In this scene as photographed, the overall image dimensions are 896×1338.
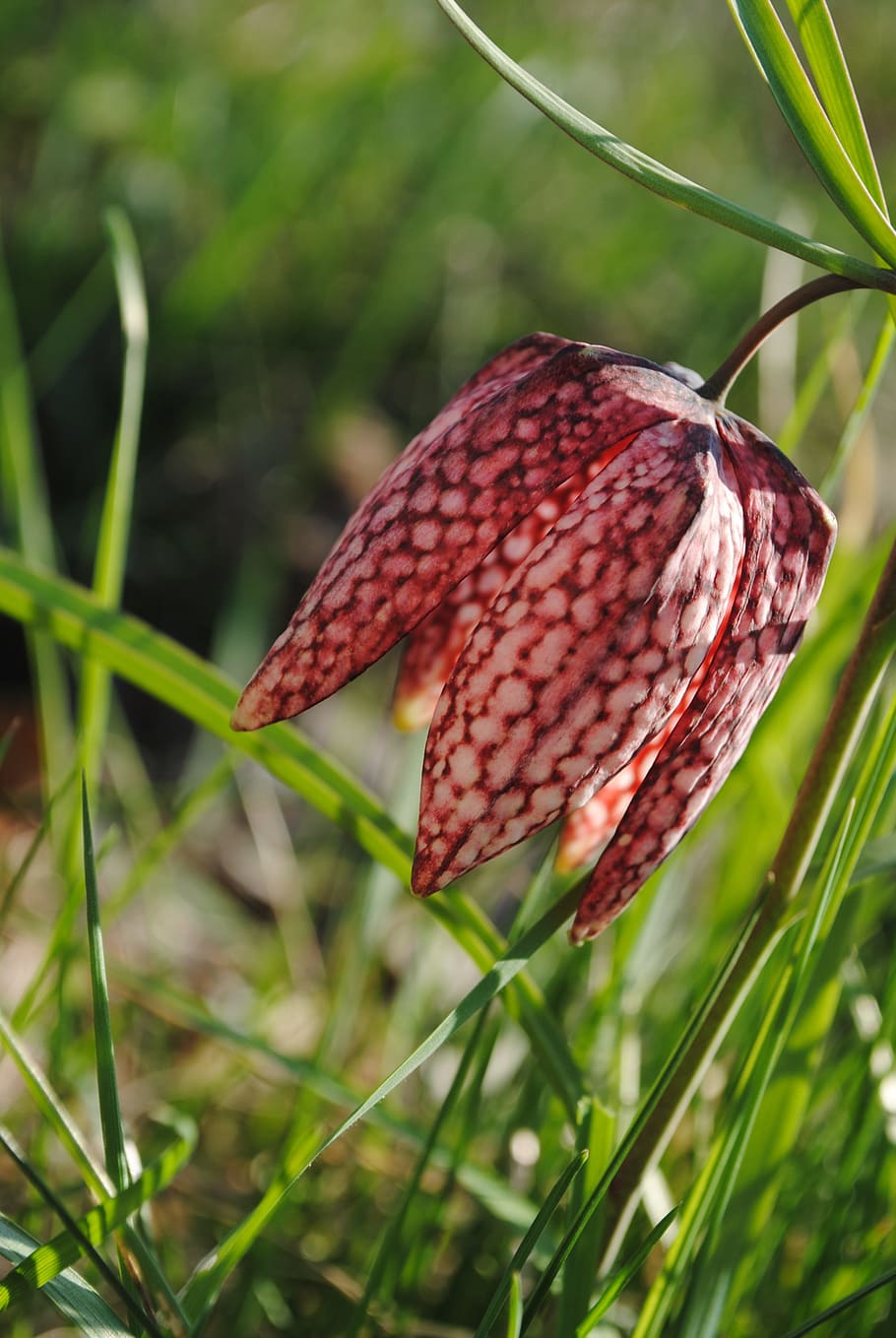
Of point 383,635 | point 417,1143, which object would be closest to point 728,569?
point 383,635

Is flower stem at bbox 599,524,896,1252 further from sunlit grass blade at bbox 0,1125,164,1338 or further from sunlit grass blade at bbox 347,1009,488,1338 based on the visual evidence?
sunlit grass blade at bbox 0,1125,164,1338

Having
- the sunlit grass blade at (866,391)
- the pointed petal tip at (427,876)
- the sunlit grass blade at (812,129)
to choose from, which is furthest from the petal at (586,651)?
the sunlit grass blade at (866,391)

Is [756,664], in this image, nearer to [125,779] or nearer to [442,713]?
[442,713]

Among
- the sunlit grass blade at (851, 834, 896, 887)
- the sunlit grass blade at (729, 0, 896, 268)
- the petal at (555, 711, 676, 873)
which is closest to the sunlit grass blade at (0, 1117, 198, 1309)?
the petal at (555, 711, 676, 873)

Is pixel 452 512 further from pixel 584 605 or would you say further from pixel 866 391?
pixel 866 391

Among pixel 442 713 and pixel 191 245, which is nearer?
pixel 442 713

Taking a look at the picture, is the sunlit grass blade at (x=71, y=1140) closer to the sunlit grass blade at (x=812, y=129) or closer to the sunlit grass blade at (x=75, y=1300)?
the sunlit grass blade at (x=75, y=1300)
